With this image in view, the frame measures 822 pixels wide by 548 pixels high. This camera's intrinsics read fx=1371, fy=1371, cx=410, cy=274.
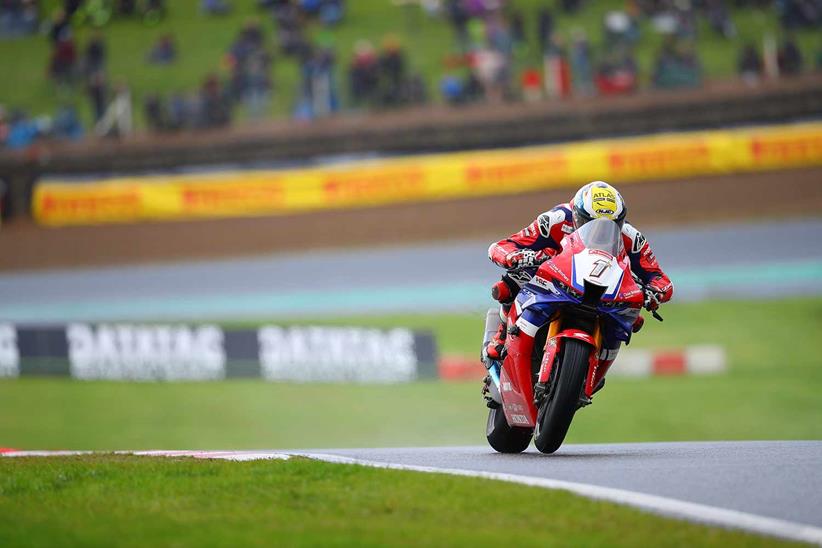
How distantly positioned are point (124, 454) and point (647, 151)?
2113 cm

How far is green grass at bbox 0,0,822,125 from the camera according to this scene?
2908 centimetres

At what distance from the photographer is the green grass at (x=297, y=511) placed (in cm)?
553

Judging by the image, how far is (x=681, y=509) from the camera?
6.07 meters

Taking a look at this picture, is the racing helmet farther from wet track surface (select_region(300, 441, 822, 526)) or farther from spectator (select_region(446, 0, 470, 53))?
spectator (select_region(446, 0, 470, 53))

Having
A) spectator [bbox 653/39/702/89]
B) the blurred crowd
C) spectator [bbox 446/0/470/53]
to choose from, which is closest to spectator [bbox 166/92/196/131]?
the blurred crowd

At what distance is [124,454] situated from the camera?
9.18 metres

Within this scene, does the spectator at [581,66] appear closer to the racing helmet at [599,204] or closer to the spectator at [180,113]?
the spectator at [180,113]

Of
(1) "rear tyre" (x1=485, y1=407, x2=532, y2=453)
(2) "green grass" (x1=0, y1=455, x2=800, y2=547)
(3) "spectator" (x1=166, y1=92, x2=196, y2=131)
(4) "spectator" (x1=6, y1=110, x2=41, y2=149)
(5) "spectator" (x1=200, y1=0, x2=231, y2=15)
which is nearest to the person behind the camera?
(2) "green grass" (x1=0, y1=455, x2=800, y2=547)

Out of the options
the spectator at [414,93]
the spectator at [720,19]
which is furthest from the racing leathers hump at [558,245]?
the spectator at [720,19]

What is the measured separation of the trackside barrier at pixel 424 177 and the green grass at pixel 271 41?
4.87 feet

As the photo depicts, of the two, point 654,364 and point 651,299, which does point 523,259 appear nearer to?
point 651,299

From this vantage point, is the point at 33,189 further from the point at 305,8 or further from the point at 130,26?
the point at 305,8

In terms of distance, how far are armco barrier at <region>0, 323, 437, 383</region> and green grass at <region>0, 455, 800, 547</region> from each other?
12.5 meters

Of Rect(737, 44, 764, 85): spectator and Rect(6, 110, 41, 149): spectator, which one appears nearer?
Rect(737, 44, 764, 85): spectator
